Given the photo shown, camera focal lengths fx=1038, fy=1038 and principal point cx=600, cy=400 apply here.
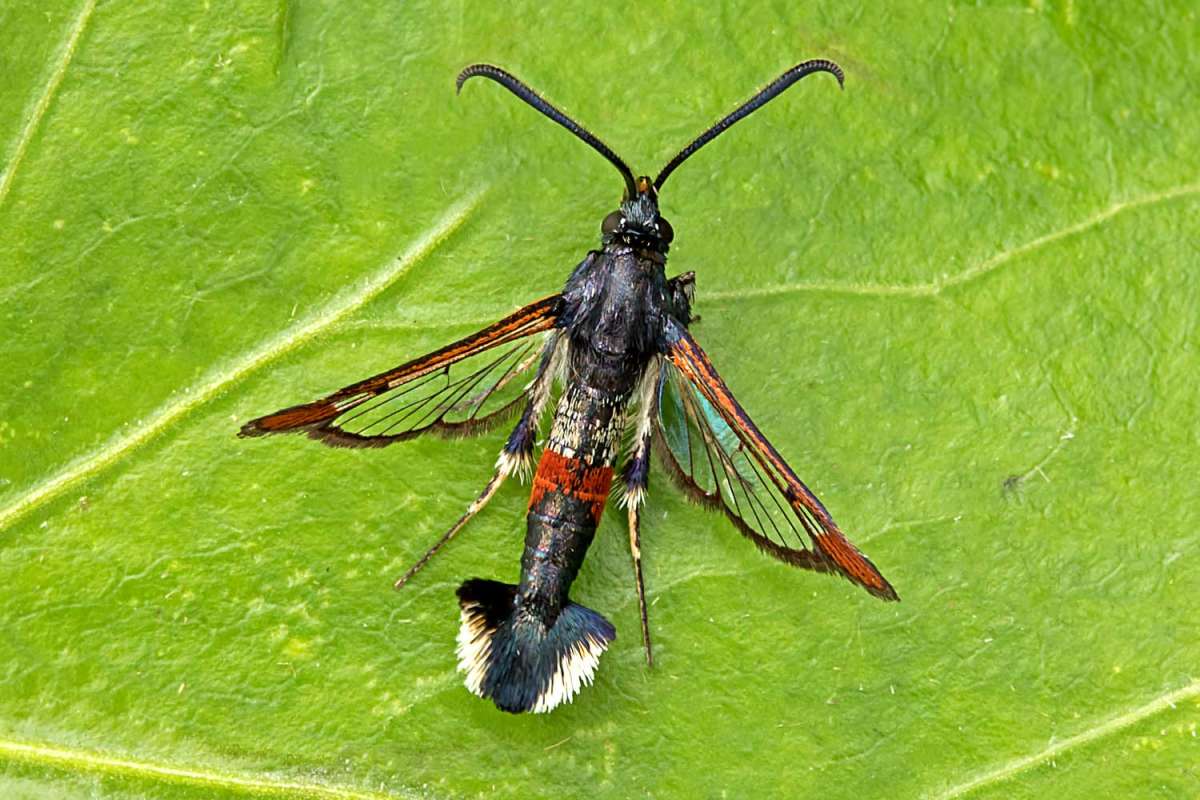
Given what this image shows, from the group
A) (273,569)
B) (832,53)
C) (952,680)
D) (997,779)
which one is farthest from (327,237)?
(997,779)

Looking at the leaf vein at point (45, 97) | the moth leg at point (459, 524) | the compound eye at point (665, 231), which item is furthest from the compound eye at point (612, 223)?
the leaf vein at point (45, 97)

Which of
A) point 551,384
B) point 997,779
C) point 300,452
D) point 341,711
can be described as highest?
point 551,384

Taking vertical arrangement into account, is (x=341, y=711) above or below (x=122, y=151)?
below

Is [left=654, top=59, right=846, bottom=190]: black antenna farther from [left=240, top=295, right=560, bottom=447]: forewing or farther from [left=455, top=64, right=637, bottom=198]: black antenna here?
[left=240, top=295, right=560, bottom=447]: forewing

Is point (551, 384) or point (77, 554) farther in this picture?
point (551, 384)

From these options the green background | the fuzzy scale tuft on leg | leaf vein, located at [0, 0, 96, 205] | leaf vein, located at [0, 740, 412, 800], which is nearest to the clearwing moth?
the fuzzy scale tuft on leg

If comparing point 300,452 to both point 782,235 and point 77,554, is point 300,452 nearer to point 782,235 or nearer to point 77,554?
point 77,554
